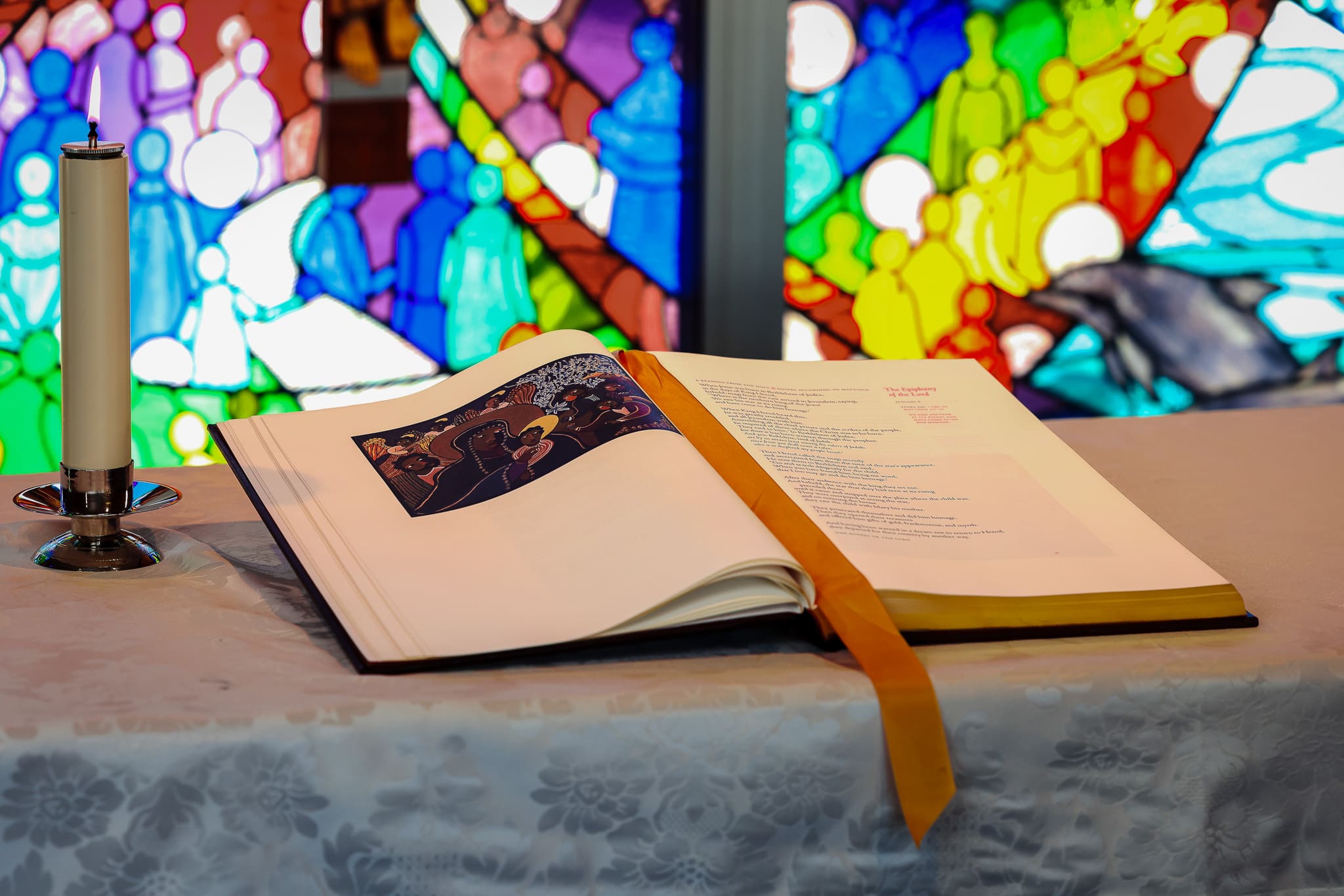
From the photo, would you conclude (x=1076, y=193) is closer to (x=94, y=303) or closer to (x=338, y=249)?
(x=338, y=249)

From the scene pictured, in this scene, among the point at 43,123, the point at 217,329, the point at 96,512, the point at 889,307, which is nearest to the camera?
the point at 96,512

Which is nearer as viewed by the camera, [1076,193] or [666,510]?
[666,510]

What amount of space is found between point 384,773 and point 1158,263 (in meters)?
1.99

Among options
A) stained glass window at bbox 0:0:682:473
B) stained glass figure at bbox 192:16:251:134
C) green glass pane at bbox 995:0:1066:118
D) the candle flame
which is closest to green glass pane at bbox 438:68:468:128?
stained glass window at bbox 0:0:682:473

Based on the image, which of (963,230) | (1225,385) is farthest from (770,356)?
(1225,385)

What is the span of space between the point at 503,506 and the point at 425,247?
144 cm

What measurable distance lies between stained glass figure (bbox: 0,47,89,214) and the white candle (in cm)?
134

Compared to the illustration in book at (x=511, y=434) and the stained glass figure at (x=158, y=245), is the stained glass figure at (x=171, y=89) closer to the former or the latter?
the stained glass figure at (x=158, y=245)

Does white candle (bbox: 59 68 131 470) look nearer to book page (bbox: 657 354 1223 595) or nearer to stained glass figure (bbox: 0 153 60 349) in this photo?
book page (bbox: 657 354 1223 595)

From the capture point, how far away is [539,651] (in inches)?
21.3

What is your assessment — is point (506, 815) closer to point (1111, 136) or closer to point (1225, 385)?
point (1111, 136)

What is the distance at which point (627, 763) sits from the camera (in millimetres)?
523

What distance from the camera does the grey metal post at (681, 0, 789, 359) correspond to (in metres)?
1.97

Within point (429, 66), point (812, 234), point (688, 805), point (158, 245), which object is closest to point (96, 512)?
point (688, 805)
